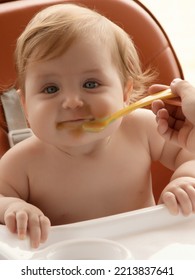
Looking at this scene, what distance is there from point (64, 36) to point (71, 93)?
0.10 meters

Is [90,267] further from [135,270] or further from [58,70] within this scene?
[58,70]

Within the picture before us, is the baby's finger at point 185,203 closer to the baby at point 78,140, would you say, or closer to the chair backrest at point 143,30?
the baby at point 78,140

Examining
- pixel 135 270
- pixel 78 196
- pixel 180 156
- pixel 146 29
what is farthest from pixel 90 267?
pixel 146 29

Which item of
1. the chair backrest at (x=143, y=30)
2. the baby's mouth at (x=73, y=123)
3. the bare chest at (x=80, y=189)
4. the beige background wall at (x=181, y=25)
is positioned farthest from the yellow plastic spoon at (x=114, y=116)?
the beige background wall at (x=181, y=25)

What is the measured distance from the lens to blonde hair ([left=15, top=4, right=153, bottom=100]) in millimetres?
966

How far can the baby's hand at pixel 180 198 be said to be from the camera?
915 mm

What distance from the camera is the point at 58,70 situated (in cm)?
95

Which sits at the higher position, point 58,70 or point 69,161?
point 58,70

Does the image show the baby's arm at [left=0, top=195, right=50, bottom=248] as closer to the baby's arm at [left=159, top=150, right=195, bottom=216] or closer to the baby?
the baby

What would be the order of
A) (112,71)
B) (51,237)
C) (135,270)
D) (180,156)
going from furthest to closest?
(180,156), (112,71), (51,237), (135,270)

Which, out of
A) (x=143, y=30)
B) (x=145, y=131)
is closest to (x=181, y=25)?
(x=143, y=30)

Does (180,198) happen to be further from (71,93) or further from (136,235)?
(71,93)

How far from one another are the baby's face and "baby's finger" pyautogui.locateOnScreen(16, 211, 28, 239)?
157 millimetres

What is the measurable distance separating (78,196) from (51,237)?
0.64ft
